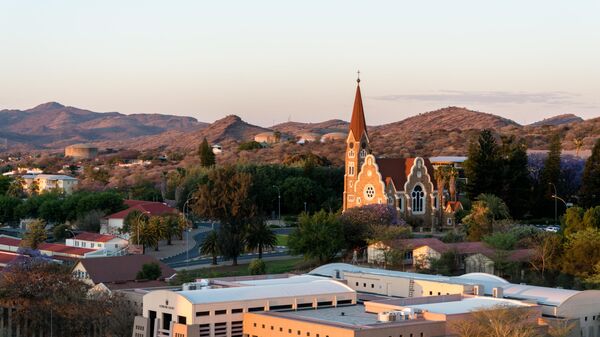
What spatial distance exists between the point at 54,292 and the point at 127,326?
229 inches

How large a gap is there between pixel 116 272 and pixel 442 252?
69.6ft

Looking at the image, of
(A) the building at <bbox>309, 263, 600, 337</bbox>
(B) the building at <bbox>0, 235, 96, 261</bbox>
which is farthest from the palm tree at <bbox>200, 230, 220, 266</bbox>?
(A) the building at <bbox>309, 263, 600, 337</bbox>

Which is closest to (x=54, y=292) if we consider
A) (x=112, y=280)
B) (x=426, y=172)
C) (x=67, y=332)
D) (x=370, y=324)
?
(x=67, y=332)

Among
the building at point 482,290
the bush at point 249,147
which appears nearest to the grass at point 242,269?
the building at point 482,290

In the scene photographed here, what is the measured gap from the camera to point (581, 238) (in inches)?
2832

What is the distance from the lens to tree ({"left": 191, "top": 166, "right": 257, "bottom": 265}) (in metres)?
82.9

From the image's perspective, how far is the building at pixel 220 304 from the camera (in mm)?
54188

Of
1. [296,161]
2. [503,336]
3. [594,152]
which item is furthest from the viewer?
[296,161]

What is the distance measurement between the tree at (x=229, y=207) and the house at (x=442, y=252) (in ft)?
32.8

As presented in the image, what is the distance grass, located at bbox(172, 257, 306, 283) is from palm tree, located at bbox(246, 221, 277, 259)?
1734 mm

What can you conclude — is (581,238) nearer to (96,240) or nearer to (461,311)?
(461,311)

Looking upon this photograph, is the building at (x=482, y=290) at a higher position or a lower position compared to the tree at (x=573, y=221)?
lower

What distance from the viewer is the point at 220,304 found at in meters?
54.4

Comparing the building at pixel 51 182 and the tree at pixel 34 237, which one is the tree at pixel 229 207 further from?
the building at pixel 51 182
